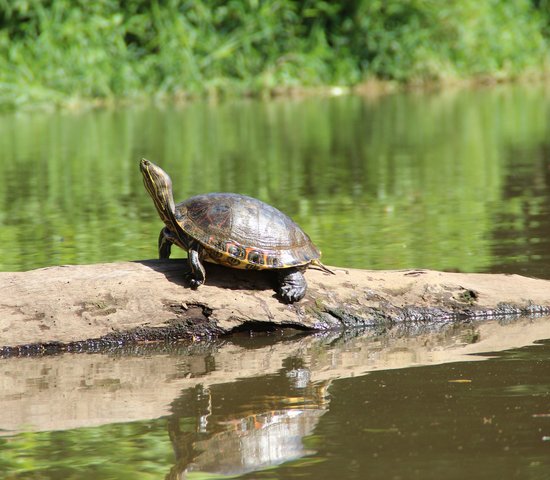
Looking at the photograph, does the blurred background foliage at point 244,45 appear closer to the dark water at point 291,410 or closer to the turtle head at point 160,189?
the turtle head at point 160,189

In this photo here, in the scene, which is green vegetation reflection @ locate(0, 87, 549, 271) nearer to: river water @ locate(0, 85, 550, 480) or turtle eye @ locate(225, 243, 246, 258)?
river water @ locate(0, 85, 550, 480)

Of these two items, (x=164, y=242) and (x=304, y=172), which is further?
(x=304, y=172)

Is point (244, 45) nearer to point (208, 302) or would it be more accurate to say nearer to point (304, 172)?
point (304, 172)

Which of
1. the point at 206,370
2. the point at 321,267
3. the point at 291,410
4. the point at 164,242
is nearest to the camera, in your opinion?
the point at 291,410

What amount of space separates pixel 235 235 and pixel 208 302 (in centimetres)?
37

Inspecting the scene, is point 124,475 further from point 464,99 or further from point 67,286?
point 464,99

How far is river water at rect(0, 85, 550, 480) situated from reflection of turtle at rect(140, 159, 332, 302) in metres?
0.36

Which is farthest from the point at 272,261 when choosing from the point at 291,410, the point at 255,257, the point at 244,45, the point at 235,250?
the point at 244,45

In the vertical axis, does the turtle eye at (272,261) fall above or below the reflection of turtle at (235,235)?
below

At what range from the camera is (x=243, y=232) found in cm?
568

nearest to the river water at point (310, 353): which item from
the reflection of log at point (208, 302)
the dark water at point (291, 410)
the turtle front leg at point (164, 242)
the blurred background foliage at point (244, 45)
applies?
the dark water at point (291, 410)

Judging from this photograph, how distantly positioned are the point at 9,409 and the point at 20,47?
18050 mm

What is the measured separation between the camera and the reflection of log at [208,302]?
17.6 ft

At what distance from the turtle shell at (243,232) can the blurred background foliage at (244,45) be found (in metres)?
16.1
